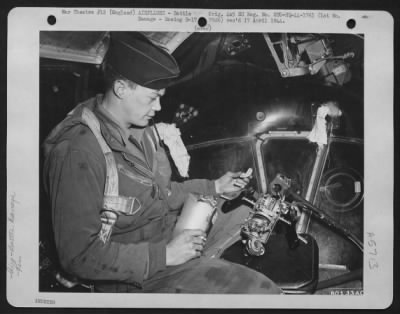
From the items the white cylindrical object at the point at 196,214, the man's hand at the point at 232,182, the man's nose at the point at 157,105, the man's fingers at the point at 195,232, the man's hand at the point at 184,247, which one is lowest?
the man's hand at the point at 184,247

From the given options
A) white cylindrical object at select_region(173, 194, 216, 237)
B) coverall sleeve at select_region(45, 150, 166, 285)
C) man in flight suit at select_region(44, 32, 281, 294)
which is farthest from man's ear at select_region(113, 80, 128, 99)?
white cylindrical object at select_region(173, 194, 216, 237)

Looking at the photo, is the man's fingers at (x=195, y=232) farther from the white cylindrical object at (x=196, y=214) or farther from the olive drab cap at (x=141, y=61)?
the olive drab cap at (x=141, y=61)

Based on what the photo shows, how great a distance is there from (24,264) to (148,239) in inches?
9.2

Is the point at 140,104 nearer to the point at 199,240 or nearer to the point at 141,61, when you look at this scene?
the point at 141,61

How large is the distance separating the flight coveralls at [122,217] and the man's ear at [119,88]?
0.11 ft

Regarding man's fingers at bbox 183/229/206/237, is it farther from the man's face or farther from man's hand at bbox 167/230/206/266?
the man's face

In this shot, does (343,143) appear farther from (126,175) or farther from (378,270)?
(126,175)

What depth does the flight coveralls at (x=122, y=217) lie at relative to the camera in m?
0.77

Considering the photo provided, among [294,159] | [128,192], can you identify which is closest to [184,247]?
[128,192]

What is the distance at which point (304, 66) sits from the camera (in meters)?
0.81

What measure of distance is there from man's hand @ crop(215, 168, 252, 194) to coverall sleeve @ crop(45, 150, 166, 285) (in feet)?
0.56

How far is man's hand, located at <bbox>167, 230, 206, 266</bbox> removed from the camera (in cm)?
80

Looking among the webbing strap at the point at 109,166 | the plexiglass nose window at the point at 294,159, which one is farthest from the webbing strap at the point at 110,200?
the plexiglass nose window at the point at 294,159

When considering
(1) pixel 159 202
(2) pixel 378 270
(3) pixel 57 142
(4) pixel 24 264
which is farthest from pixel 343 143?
(4) pixel 24 264
